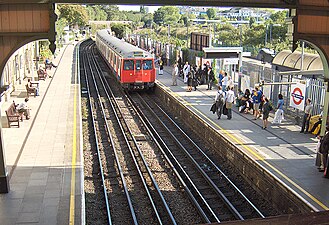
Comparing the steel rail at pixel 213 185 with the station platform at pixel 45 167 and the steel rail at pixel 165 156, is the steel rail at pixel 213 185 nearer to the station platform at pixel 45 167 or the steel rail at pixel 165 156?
the steel rail at pixel 165 156

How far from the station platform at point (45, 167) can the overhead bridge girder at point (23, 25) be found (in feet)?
9.63

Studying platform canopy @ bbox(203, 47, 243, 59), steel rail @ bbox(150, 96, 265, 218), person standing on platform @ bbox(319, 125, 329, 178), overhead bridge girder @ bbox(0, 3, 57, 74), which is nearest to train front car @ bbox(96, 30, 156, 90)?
platform canopy @ bbox(203, 47, 243, 59)

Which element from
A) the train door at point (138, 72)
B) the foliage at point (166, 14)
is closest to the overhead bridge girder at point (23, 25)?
the train door at point (138, 72)

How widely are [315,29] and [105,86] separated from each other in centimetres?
2031

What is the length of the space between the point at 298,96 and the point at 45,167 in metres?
9.88

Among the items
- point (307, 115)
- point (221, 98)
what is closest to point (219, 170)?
point (307, 115)

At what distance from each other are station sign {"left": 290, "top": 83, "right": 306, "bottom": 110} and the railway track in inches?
175

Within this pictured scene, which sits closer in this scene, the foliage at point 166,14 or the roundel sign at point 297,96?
the roundel sign at point 297,96

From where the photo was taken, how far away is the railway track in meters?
9.83

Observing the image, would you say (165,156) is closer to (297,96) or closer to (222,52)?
(297,96)

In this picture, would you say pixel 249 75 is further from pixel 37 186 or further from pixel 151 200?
pixel 37 186

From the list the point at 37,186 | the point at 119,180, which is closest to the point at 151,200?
the point at 119,180

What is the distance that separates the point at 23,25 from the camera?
8.73m

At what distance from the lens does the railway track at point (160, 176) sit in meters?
9.83
